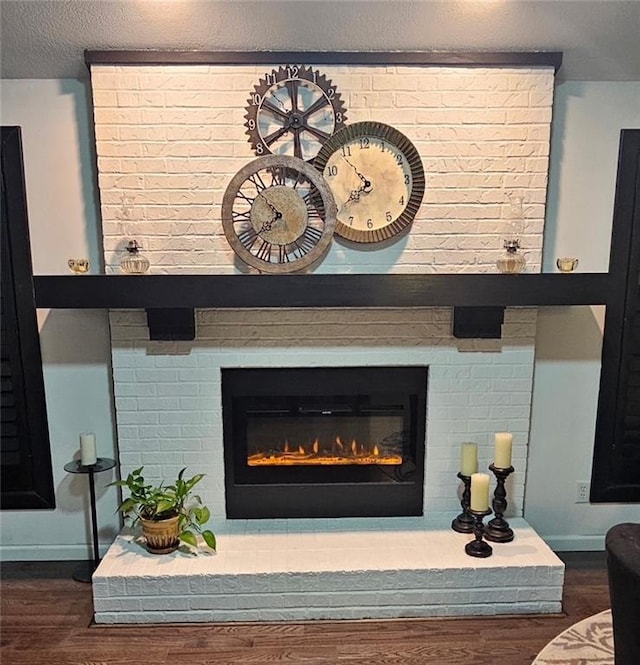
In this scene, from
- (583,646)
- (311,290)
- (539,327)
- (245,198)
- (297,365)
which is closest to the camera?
(583,646)

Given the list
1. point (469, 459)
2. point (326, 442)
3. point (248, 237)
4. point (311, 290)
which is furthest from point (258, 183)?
point (469, 459)

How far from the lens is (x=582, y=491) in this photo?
10.0 ft

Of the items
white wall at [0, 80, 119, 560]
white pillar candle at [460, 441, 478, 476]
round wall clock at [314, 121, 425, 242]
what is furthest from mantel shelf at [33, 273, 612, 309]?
white pillar candle at [460, 441, 478, 476]

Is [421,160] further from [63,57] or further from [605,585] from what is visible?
[605,585]

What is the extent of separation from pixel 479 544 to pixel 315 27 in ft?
7.33

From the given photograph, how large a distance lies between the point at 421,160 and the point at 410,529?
1.68 m

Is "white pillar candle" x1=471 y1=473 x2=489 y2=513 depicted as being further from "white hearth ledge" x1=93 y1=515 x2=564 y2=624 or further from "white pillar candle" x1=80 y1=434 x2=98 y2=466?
"white pillar candle" x1=80 y1=434 x2=98 y2=466

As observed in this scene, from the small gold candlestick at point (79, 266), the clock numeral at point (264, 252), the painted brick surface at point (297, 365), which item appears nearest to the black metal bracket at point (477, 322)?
the painted brick surface at point (297, 365)

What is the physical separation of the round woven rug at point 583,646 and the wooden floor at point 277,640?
0.15ft

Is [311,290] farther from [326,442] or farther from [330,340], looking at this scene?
[326,442]

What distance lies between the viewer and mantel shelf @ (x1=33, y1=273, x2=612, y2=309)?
8.07 feet

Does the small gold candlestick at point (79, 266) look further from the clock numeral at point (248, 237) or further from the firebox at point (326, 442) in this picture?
the firebox at point (326, 442)

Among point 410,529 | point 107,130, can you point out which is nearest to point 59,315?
point 107,130

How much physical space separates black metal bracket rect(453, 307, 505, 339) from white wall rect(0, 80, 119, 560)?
166cm
